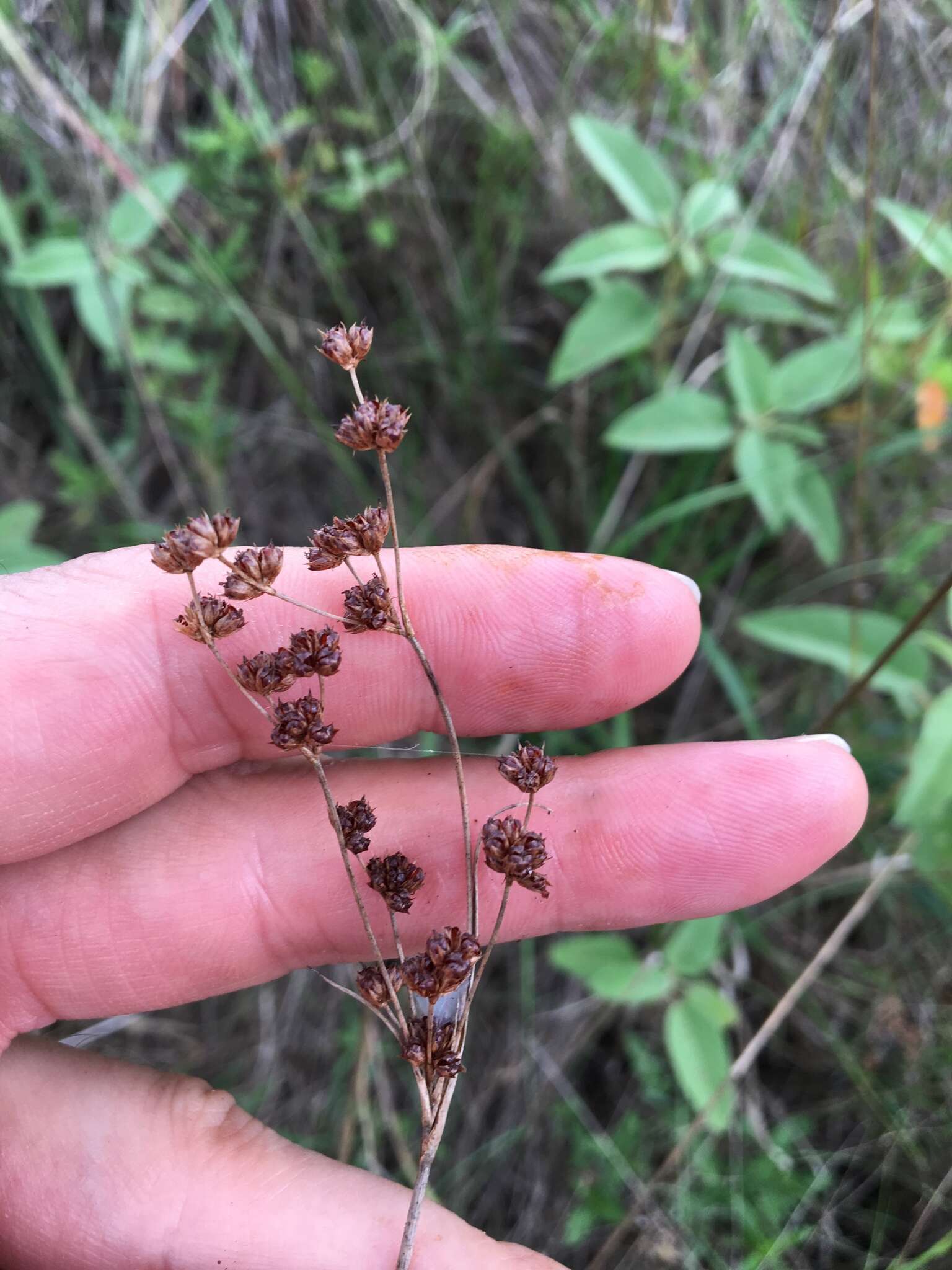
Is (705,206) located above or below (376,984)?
above

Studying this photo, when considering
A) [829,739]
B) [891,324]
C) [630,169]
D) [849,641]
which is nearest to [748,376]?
[891,324]

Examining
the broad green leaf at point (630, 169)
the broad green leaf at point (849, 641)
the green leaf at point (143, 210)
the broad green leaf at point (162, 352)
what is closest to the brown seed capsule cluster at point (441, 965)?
the broad green leaf at point (849, 641)

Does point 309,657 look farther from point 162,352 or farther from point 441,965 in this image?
point 162,352

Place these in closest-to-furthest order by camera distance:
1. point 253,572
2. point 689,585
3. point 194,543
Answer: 1. point 194,543
2. point 253,572
3. point 689,585

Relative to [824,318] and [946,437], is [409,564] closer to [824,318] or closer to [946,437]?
[824,318]

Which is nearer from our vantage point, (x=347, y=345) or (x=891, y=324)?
(x=347, y=345)

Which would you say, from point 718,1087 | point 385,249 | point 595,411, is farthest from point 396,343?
point 718,1087
